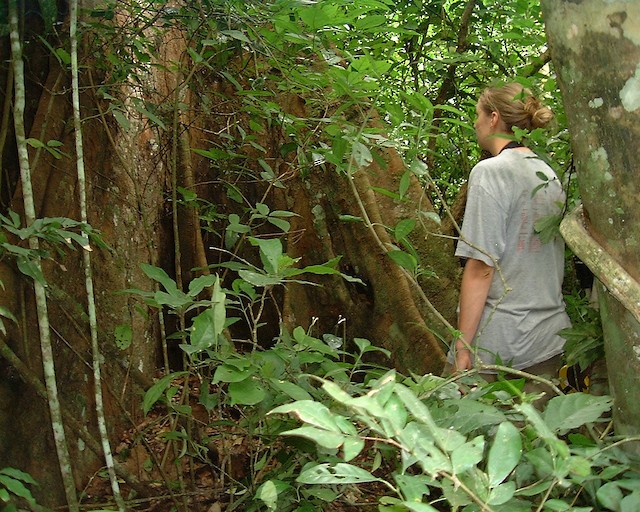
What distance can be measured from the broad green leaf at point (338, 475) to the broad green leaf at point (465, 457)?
121mm

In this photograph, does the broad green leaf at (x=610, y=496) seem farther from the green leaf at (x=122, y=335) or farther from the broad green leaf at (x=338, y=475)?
the green leaf at (x=122, y=335)

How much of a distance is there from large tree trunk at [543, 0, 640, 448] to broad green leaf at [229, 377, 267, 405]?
0.71 metres

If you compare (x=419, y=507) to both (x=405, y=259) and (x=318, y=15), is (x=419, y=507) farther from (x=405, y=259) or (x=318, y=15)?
(x=318, y=15)

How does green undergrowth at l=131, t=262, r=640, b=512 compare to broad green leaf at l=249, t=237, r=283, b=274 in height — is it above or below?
below

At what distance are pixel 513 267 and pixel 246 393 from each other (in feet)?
4.25

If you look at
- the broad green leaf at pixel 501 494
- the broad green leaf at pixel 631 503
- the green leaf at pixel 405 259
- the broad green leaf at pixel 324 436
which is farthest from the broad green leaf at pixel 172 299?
the broad green leaf at pixel 631 503

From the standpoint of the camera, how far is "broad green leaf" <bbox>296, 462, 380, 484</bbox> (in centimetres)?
95

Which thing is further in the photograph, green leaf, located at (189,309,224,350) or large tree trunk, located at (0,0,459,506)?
large tree trunk, located at (0,0,459,506)

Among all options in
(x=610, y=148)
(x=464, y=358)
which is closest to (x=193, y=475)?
(x=464, y=358)

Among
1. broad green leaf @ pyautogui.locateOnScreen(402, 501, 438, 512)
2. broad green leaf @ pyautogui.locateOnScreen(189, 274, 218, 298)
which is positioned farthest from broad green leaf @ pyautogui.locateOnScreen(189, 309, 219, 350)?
broad green leaf @ pyautogui.locateOnScreen(402, 501, 438, 512)

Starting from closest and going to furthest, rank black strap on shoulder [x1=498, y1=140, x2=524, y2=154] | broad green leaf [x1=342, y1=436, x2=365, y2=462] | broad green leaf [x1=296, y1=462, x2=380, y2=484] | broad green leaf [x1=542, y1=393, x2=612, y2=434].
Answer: broad green leaf [x1=342, y1=436, x2=365, y2=462], broad green leaf [x1=296, y1=462, x2=380, y2=484], broad green leaf [x1=542, y1=393, x2=612, y2=434], black strap on shoulder [x1=498, y1=140, x2=524, y2=154]

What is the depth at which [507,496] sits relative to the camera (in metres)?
0.91

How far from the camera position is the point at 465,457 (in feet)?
2.90

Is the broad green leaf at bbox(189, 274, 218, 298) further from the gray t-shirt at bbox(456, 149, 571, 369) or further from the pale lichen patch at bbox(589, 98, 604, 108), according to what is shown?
the gray t-shirt at bbox(456, 149, 571, 369)
